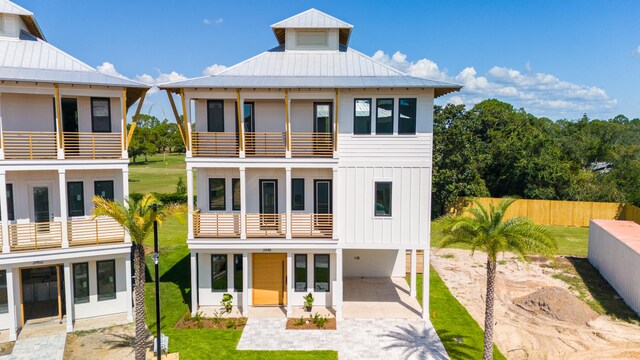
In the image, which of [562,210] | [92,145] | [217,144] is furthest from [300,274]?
[562,210]

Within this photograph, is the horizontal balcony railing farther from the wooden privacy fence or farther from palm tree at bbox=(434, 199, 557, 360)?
the wooden privacy fence

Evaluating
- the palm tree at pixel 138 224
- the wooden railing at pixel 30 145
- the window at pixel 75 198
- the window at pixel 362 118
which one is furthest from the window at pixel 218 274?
Answer: the window at pixel 362 118

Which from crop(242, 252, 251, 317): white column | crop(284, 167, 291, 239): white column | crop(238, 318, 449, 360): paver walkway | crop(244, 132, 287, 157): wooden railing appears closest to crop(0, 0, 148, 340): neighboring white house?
crop(242, 252, 251, 317): white column

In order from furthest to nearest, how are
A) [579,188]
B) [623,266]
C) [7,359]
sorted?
[579,188]
[623,266]
[7,359]

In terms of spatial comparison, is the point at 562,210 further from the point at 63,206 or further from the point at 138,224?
the point at 63,206

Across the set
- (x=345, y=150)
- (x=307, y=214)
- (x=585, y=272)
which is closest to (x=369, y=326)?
(x=307, y=214)

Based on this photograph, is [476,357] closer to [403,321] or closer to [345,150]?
[403,321]
